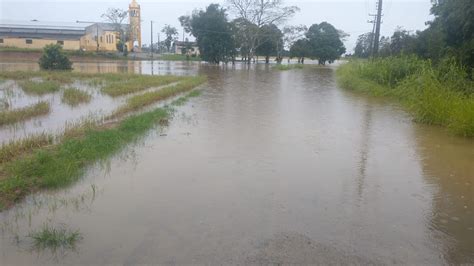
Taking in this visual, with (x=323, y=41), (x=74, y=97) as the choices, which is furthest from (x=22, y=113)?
(x=323, y=41)

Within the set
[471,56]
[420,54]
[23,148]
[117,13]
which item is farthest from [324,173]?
[117,13]

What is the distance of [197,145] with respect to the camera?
Result: 25.0 ft

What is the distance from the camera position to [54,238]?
366 centimetres

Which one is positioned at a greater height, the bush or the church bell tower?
the church bell tower

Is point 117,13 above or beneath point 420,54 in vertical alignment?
Answer: above

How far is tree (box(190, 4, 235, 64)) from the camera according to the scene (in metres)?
49.7

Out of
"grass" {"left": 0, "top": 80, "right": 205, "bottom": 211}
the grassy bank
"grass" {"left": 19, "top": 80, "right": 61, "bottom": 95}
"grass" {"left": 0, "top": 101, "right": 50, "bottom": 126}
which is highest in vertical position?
the grassy bank

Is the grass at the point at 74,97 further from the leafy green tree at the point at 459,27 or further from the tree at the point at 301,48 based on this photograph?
the tree at the point at 301,48

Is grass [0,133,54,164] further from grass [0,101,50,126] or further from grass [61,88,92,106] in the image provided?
grass [61,88,92,106]

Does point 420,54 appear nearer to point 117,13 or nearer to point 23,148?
point 23,148

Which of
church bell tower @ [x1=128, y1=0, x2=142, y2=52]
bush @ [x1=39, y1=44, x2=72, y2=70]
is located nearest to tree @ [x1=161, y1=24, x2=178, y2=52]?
church bell tower @ [x1=128, y1=0, x2=142, y2=52]

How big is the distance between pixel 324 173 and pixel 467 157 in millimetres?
3164

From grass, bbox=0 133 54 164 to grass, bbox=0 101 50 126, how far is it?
2273mm

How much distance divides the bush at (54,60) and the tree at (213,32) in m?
25.9
